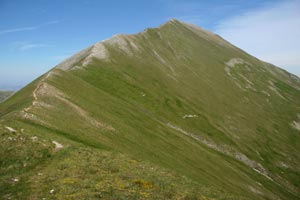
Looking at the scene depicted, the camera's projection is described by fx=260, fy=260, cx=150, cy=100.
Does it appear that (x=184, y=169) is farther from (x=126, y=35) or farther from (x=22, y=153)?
(x=126, y=35)

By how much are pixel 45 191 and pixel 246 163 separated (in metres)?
79.8

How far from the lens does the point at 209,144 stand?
8969cm

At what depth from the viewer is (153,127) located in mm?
71250

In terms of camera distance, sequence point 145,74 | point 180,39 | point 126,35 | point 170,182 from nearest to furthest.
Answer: point 170,182
point 145,74
point 126,35
point 180,39

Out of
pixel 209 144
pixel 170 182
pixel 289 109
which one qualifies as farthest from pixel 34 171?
pixel 289 109

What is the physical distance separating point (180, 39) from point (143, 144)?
144236 millimetres

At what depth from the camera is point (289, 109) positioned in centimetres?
15250

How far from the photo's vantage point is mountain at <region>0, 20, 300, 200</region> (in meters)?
25.2

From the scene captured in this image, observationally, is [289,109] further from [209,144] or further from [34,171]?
[34,171]

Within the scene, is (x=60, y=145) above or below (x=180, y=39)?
below

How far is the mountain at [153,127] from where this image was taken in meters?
25.2

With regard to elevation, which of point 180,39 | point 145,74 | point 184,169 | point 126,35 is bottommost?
point 184,169

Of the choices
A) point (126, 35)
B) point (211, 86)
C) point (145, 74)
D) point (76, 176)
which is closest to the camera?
point (76, 176)

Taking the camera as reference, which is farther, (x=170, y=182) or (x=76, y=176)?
(x=170, y=182)
